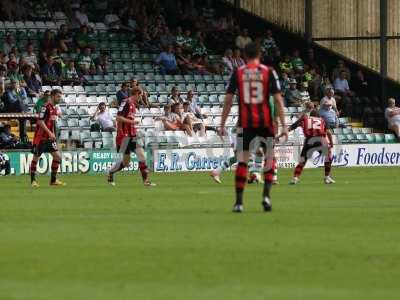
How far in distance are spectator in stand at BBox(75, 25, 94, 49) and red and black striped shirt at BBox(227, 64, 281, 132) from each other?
21970 mm

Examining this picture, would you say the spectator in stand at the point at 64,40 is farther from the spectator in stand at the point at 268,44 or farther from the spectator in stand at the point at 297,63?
the spectator in stand at the point at 297,63

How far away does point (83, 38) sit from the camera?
38.1m

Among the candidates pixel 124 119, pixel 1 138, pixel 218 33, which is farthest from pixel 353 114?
pixel 124 119

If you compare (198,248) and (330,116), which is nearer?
(198,248)

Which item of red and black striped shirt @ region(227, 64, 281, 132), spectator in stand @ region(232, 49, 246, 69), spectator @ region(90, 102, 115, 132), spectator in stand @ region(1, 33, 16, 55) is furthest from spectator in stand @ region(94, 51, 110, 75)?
red and black striped shirt @ region(227, 64, 281, 132)

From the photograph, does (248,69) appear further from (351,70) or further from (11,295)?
(351,70)

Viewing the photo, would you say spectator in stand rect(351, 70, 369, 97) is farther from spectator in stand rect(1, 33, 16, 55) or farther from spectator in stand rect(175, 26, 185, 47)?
spectator in stand rect(1, 33, 16, 55)

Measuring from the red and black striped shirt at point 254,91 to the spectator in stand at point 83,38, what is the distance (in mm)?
21970

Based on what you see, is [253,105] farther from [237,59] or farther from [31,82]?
[237,59]

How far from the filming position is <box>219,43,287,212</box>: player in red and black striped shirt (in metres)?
15.9

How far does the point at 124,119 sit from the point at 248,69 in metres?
9.89

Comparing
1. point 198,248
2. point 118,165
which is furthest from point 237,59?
point 198,248

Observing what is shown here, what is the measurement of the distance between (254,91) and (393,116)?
24.3m

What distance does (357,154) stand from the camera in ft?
125
